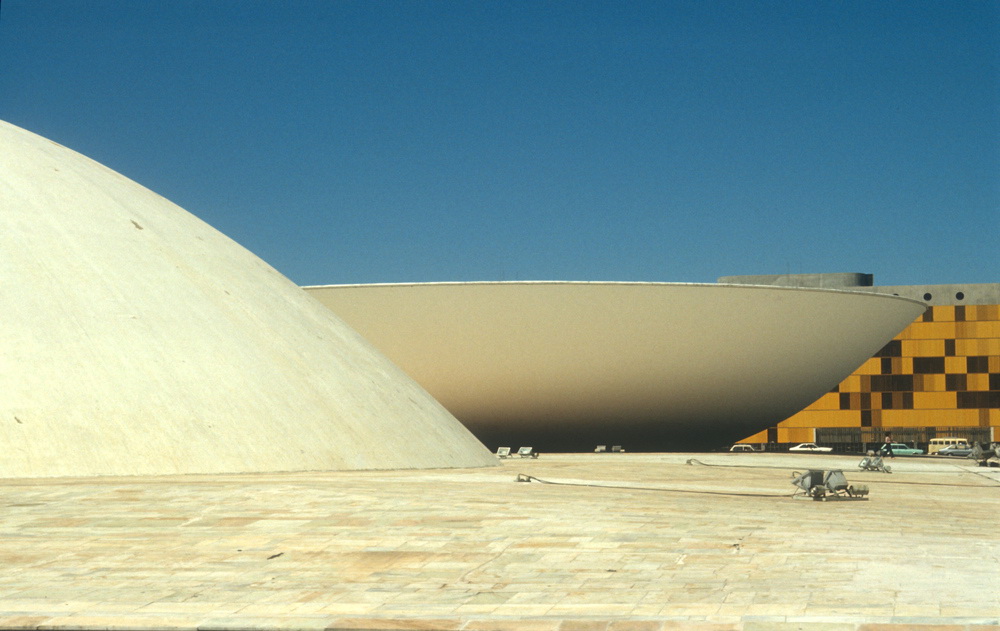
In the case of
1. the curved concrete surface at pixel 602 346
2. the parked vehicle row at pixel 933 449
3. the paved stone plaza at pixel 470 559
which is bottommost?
the paved stone plaza at pixel 470 559

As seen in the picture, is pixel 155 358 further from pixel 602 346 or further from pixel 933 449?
pixel 933 449

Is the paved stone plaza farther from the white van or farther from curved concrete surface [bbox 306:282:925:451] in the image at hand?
the white van

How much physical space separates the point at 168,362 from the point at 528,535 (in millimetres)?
8857

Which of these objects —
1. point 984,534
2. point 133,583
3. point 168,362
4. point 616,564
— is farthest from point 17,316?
point 984,534

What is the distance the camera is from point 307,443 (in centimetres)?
1773

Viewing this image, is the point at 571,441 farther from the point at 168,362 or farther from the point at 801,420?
the point at 801,420

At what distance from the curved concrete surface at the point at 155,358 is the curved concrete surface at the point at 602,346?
1343 cm

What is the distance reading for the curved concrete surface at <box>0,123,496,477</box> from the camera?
52.2ft

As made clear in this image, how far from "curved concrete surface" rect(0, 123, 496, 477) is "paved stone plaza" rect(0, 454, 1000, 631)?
1993 millimetres

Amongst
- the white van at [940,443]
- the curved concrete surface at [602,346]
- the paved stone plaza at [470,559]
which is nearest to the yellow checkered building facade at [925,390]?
the white van at [940,443]

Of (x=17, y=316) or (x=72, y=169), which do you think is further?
(x=72, y=169)

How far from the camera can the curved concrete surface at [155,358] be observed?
15.9m

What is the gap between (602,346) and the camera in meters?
36.0

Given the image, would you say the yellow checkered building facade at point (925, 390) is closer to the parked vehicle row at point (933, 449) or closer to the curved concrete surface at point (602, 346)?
the parked vehicle row at point (933, 449)
